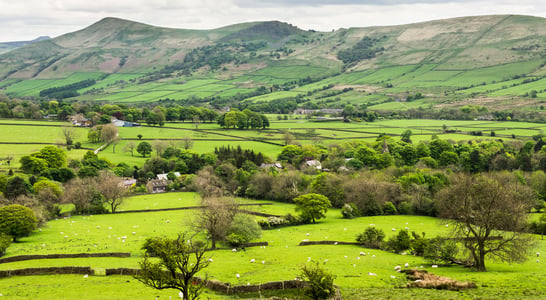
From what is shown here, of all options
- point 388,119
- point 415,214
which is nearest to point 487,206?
point 415,214

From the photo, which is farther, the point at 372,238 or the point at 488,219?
the point at 372,238

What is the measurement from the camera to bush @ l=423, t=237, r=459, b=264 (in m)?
40.9

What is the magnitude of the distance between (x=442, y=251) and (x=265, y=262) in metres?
15.8

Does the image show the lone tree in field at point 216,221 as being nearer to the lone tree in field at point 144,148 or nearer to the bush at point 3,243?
the bush at point 3,243

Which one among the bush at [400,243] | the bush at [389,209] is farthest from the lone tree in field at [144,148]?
the bush at [400,243]

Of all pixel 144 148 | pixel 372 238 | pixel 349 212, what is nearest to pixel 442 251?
pixel 372 238

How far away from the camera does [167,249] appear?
29562mm

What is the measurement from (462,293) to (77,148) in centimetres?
10486

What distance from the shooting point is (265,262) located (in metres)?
43.0

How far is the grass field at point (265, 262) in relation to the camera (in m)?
33.6

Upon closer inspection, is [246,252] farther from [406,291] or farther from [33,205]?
[33,205]

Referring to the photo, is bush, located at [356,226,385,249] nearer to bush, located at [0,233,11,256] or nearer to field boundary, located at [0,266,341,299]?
field boundary, located at [0,266,341,299]

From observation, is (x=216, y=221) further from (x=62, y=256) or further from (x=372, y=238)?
(x=372, y=238)

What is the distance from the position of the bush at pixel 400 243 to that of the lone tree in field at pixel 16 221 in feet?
135
